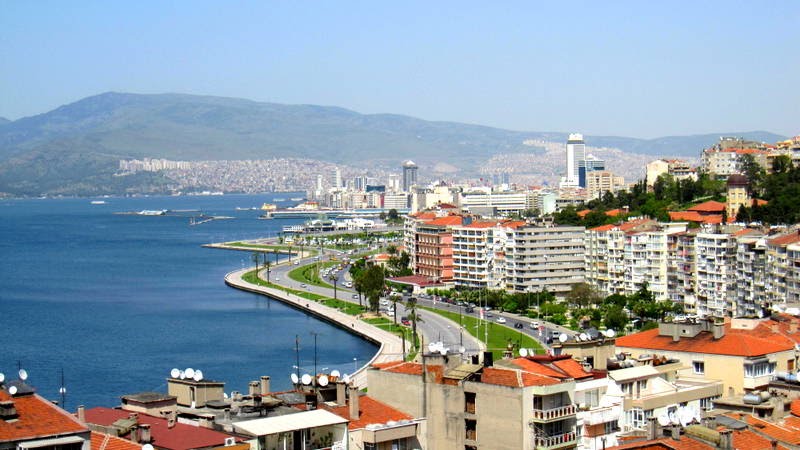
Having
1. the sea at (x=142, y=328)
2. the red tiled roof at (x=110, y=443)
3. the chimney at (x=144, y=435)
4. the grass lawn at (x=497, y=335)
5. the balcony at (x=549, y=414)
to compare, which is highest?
the red tiled roof at (x=110, y=443)

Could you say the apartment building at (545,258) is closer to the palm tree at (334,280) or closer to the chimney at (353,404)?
the palm tree at (334,280)

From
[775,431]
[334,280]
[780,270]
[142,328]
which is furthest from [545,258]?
[775,431]

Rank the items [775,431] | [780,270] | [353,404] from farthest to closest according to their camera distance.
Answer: [780,270], [775,431], [353,404]

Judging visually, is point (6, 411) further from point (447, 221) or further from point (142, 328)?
point (447, 221)

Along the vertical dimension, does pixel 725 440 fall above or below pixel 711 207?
above

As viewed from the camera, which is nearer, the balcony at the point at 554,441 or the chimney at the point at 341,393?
the chimney at the point at 341,393

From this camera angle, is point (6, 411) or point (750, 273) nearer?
point (6, 411)

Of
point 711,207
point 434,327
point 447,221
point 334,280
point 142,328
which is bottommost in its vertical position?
point 142,328

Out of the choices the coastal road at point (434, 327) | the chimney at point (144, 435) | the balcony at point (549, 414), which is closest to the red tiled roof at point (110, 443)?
the chimney at point (144, 435)
